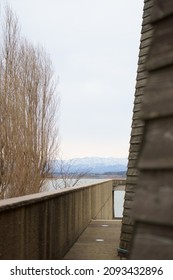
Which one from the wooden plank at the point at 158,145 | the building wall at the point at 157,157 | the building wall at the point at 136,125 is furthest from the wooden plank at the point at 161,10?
the building wall at the point at 136,125

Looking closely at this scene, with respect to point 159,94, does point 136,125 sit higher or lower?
higher

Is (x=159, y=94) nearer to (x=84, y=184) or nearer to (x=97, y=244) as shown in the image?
(x=97, y=244)

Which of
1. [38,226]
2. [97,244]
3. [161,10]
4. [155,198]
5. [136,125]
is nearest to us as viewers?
[155,198]

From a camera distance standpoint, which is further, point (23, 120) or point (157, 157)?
point (23, 120)

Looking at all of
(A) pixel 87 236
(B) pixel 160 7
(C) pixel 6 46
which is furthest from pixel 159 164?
(C) pixel 6 46

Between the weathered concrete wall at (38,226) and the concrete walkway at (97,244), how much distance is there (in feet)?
0.67

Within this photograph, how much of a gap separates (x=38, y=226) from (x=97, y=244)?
3730 mm

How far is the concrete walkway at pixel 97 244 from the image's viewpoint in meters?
6.76

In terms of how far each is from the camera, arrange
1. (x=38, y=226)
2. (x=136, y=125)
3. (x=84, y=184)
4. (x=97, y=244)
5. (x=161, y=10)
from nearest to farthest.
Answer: (x=161, y=10) < (x=38, y=226) < (x=136, y=125) < (x=97, y=244) < (x=84, y=184)

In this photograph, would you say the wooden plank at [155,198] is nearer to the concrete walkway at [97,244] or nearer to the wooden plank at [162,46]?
the wooden plank at [162,46]

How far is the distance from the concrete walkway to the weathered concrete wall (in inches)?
8.0

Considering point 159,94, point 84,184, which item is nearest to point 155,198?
point 159,94

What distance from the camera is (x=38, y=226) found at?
4.64m
